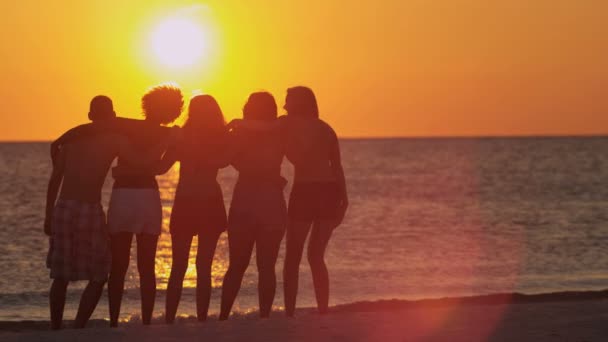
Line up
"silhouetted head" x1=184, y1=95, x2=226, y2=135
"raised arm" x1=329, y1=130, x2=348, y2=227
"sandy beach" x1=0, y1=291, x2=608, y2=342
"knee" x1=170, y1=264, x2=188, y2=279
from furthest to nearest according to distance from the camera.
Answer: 1. "raised arm" x1=329, y1=130, x2=348, y2=227
2. "knee" x1=170, y1=264, x2=188, y2=279
3. "silhouetted head" x1=184, y1=95, x2=226, y2=135
4. "sandy beach" x1=0, y1=291, x2=608, y2=342

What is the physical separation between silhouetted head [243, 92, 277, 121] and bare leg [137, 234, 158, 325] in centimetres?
125

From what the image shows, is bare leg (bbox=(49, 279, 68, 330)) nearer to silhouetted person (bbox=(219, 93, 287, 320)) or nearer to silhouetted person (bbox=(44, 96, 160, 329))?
silhouetted person (bbox=(44, 96, 160, 329))

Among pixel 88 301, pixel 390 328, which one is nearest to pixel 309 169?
pixel 390 328

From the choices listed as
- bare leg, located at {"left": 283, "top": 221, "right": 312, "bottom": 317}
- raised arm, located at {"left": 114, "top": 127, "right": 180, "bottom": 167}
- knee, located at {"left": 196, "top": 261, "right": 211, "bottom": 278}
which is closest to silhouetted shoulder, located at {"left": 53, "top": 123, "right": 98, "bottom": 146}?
raised arm, located at {"left": 114, "top": 127, "right": 180, "bottom": 167}

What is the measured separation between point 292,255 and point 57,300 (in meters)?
1.94

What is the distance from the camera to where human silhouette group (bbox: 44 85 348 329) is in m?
9.77

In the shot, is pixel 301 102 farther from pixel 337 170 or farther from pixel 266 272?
pixel 266 272

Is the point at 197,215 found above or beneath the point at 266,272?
above

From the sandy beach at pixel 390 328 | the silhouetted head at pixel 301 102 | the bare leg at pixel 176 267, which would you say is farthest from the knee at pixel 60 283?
the silhouetted head at pixel 301 102

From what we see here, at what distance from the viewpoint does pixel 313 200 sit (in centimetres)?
1039

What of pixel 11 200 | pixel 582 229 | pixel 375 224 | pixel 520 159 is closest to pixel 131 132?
pixel 582 229

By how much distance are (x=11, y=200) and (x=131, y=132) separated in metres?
44.8

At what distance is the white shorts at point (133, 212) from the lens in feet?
31.8

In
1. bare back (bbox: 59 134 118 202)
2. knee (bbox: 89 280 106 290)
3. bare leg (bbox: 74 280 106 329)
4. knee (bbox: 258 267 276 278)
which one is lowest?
bare leg (bbox: 74 280 106 329)
